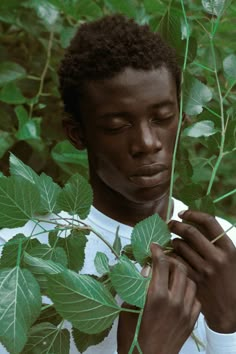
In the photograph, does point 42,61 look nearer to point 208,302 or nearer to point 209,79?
point 209,79

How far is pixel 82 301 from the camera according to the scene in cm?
75

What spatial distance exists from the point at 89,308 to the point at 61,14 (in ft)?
3.41

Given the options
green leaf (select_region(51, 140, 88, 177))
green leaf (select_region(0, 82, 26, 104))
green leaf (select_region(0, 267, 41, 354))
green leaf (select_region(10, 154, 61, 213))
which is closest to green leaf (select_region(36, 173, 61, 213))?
green leaf (select_region(10, 154, 61, 213))

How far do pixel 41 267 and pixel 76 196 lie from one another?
0.10 m

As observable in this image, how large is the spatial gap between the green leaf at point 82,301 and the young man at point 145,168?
41 millimetres

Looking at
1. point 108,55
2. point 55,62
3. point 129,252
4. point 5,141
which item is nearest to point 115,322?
point 129,252

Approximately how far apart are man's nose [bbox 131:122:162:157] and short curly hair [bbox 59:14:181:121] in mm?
79

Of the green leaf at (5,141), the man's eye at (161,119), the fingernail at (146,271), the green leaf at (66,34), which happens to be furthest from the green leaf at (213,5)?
the green leaf at (5,141)

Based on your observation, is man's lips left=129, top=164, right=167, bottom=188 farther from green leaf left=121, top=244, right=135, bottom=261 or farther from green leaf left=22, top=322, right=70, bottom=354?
green leaf left=22, top=322, right=70, bottom=354

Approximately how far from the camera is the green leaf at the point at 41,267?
79cm

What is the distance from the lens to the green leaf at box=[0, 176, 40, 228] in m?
0.82

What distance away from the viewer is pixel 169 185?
3.37ft

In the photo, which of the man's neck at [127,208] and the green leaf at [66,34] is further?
the green leaf at [66,34]

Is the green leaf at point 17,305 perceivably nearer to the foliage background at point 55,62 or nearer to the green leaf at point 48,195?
the green leaf at point 48,195
